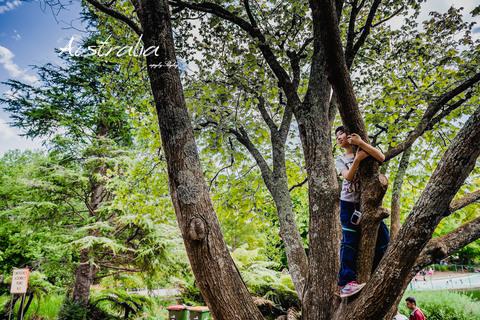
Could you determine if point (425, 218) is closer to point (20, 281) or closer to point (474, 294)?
point (20, 281)

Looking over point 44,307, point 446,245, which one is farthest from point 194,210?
point 44,307

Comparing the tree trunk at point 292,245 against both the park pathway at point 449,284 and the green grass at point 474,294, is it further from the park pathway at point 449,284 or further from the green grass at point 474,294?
the park pathway at point 449,284

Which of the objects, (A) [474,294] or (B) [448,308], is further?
(A) [474,294]

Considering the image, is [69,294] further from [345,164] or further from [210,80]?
[345,164]

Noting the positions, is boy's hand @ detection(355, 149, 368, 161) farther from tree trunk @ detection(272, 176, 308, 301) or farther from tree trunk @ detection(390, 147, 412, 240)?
tree trunk @ detection(272, 176, 308, 301)

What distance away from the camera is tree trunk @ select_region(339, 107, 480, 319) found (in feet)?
5.44

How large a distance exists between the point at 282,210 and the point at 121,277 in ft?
21.6

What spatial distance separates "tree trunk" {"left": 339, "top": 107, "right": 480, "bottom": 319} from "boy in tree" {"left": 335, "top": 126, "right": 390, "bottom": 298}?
0.31 metres

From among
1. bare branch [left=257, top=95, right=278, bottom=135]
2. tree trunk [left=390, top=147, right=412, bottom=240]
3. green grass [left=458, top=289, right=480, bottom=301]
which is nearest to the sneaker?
tree trunk [left=390, top=147, right=412, bottom=240]

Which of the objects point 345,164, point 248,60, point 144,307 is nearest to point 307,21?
point 248,60

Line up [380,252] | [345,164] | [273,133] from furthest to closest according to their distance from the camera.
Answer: [273,133] < [345,164] < [380,252]

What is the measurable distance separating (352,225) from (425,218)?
27.1 inches

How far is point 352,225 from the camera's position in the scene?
92.6 inches

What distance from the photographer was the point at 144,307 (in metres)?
8.86
